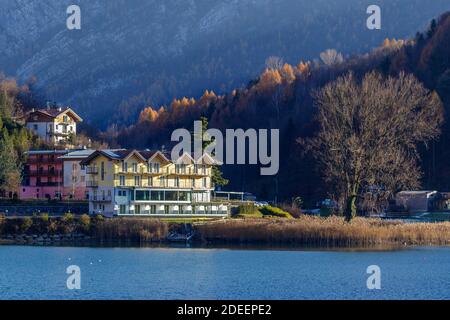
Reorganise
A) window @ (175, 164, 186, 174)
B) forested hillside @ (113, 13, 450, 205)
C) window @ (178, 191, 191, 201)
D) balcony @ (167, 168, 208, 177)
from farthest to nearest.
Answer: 1. forested hillside @ (113, 13, 450, 205)
2. window @ (175, 164, 186, 174)
3. balcony @ (167, 168, 208, 177)
4. window @ (178, 191, 191, 201)

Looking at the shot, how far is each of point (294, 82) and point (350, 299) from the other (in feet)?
347

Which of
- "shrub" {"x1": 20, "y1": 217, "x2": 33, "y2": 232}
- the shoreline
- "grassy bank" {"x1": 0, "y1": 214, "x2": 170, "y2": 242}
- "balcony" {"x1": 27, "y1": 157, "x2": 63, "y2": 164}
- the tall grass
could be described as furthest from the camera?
"balcony" {"x1": 27, "y1": 157, "x2": 63, "y2": 164}

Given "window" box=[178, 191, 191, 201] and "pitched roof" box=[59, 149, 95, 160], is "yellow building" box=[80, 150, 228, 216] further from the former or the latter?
"pitched roof" box=[59, 149, 95, 160]

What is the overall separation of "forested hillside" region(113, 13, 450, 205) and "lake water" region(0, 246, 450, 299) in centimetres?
4716

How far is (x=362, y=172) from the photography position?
3184 inches

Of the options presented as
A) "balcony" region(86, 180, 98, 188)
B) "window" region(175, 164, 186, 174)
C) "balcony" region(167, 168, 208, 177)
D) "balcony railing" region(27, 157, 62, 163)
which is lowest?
"balcony" region(86, 180, 98, 188)

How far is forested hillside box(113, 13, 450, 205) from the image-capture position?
118 metres

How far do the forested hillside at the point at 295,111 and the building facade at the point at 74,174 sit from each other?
833 inches

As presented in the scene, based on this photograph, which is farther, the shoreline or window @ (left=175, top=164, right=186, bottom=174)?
window @ (left=175, top=164, right=186, bottom=174)

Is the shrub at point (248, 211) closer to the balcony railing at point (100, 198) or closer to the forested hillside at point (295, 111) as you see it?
the balcony railing at point (100, 198)

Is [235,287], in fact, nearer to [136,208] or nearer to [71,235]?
[71,235]

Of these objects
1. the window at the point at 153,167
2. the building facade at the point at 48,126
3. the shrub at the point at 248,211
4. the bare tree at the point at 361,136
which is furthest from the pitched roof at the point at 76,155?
the bare tree at the point at 361,136

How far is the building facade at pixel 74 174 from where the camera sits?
105750 mm

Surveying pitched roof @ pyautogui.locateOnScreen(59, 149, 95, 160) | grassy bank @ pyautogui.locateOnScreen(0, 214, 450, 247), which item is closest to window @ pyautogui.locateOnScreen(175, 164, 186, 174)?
grassy bank @ pyautogui.locateOnScreen(0, 214, 450, 247)
